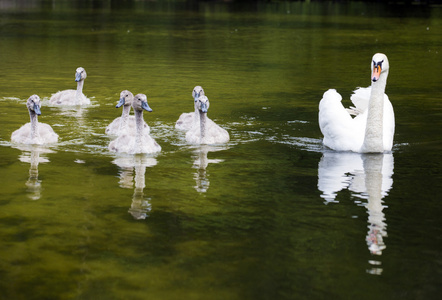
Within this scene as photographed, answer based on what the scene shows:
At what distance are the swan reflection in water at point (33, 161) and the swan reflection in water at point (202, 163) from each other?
6.95ft

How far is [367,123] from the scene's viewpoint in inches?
550

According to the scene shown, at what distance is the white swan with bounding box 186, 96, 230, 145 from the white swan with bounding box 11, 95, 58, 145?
7.78 ft

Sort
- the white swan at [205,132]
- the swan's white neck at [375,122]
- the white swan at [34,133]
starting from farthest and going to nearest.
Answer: the white swan at [205,132] → the white swan at [34,133] → the swan's white neck at [375,122]

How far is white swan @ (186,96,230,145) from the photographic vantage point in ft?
48.5

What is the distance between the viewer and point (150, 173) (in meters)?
12.7

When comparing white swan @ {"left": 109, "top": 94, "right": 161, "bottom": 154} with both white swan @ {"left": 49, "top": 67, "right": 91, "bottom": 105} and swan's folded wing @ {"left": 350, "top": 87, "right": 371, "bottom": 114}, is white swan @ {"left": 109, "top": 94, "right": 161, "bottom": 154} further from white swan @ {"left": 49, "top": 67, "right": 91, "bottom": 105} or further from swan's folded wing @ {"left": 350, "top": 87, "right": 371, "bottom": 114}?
white swan @ {"left": 49, "top": 67, "right": 91, "bottom": 105}

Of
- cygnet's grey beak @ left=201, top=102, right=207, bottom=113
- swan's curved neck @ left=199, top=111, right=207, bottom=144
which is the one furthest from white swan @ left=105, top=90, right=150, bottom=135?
cygnet's grey beak @ left=201, top=102, right=207, bottom=113

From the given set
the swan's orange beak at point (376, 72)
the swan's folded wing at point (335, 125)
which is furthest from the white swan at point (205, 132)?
the swan's orange beak at point (376, 72)

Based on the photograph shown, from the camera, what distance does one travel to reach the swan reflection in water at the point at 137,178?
10586mm

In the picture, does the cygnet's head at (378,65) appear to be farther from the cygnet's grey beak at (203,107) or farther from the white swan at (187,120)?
the white swan at (187,120)

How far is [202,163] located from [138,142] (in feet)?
3.92

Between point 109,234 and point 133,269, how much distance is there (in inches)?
46.1

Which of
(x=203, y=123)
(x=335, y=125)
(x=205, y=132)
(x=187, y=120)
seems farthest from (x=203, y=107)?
(x=335, y=125)

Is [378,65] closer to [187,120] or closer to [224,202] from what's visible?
[187,120]
